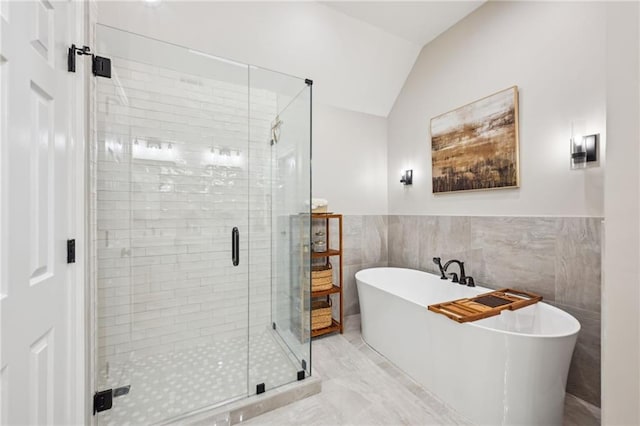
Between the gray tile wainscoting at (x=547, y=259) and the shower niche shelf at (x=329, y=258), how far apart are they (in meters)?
1.02

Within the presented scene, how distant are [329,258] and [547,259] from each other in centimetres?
195

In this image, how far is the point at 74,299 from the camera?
3.99 ft

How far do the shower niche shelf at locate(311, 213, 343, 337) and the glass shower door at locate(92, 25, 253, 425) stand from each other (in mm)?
748

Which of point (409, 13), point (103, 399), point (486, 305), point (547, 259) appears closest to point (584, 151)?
point (547, 259)

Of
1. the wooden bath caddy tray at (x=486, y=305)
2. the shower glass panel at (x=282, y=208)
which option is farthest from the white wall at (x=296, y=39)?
the wooden bath caddy tray at (x=486, y=305)

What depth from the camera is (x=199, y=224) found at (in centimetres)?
237

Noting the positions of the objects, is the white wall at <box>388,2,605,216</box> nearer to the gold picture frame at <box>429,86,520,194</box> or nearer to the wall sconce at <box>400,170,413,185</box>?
the gold picture frame at <box>429,86,520,194</box>

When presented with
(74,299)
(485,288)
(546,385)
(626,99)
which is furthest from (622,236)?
(74,299)

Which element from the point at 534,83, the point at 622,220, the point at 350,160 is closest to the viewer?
the point at 622,220

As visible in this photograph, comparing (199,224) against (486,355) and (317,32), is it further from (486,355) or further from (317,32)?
(486,355)

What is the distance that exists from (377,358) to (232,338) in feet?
4.22

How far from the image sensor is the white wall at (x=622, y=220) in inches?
32.4

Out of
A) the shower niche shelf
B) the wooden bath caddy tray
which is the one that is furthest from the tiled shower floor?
the wooden bath caddy tray

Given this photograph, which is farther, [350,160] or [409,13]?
[350,160]
